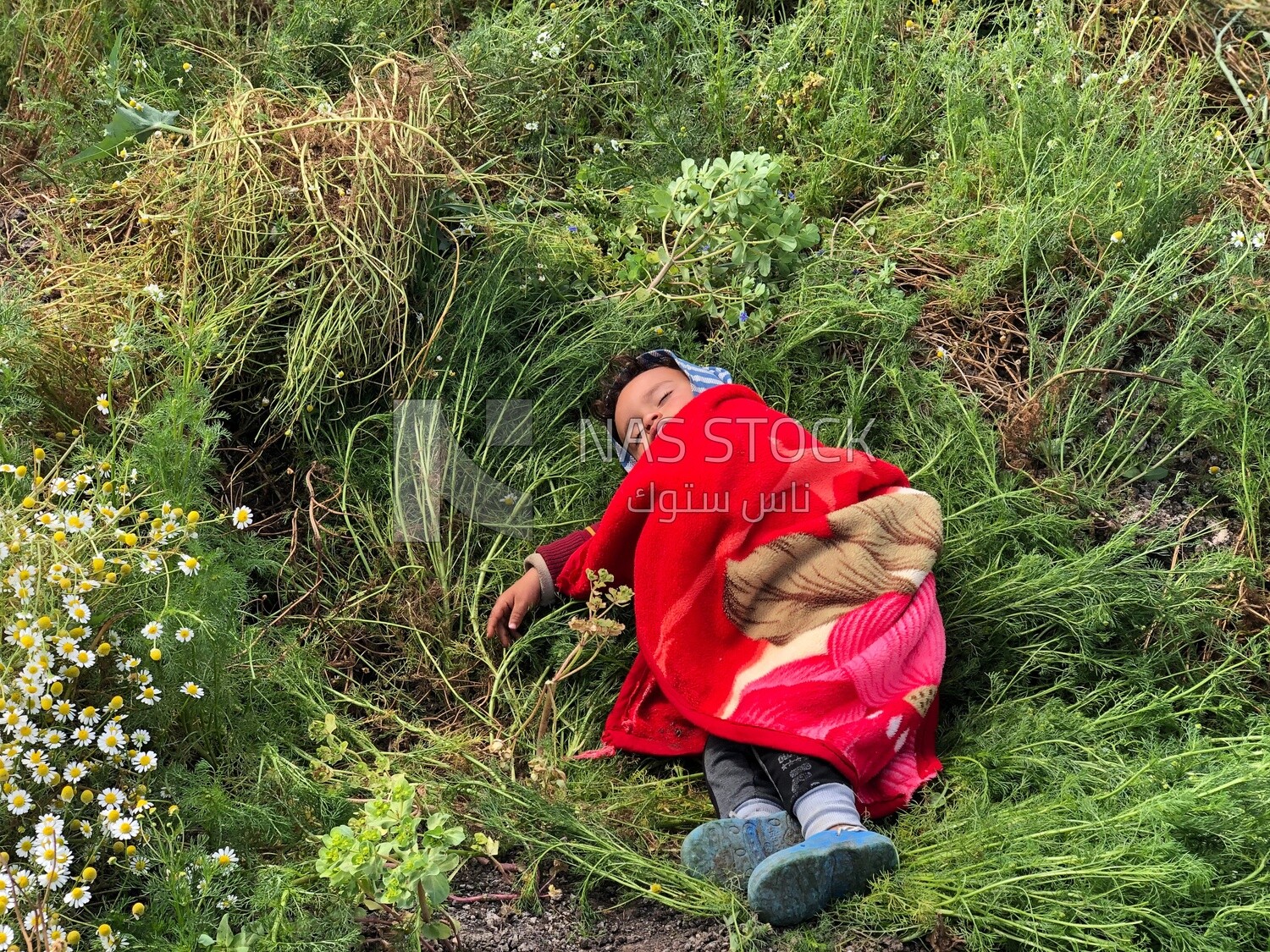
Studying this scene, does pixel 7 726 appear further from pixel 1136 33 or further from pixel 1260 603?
pixel 1136 33

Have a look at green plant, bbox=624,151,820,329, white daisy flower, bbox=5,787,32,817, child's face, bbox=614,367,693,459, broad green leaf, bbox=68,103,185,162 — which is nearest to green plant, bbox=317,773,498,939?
white daisy flower, bbox=5,787,32,817

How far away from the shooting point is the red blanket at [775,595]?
2.26 metres

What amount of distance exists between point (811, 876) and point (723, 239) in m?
1.76

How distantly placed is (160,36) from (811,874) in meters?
3.23

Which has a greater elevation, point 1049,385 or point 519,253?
point 519,253

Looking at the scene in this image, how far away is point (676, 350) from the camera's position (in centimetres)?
298

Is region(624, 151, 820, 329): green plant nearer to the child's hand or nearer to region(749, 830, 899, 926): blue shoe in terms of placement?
the child's hand

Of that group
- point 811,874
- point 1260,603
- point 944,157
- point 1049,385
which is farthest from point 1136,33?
point 811,874

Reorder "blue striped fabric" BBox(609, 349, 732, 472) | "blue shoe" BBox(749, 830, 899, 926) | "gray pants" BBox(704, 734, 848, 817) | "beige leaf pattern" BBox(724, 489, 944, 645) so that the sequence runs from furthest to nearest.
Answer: "blue striped fabric" BBox(609, 349, 732, 472)
"beige leaf pattern" BBox(724, 489, 944, 645)
"gray pants" BBox(704, 734, 848, 817)
"blue shoe" BBox(749, 830, 899, 926)

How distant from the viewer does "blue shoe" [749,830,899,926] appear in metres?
1.94

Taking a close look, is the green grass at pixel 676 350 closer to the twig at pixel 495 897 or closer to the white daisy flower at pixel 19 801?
the twig at pixel 495 897

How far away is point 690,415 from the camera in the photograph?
8.40ft

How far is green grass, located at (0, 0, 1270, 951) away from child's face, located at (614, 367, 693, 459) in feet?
0.65

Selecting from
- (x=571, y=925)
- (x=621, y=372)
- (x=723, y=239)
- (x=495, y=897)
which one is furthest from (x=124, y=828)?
(x=723, y=239)
